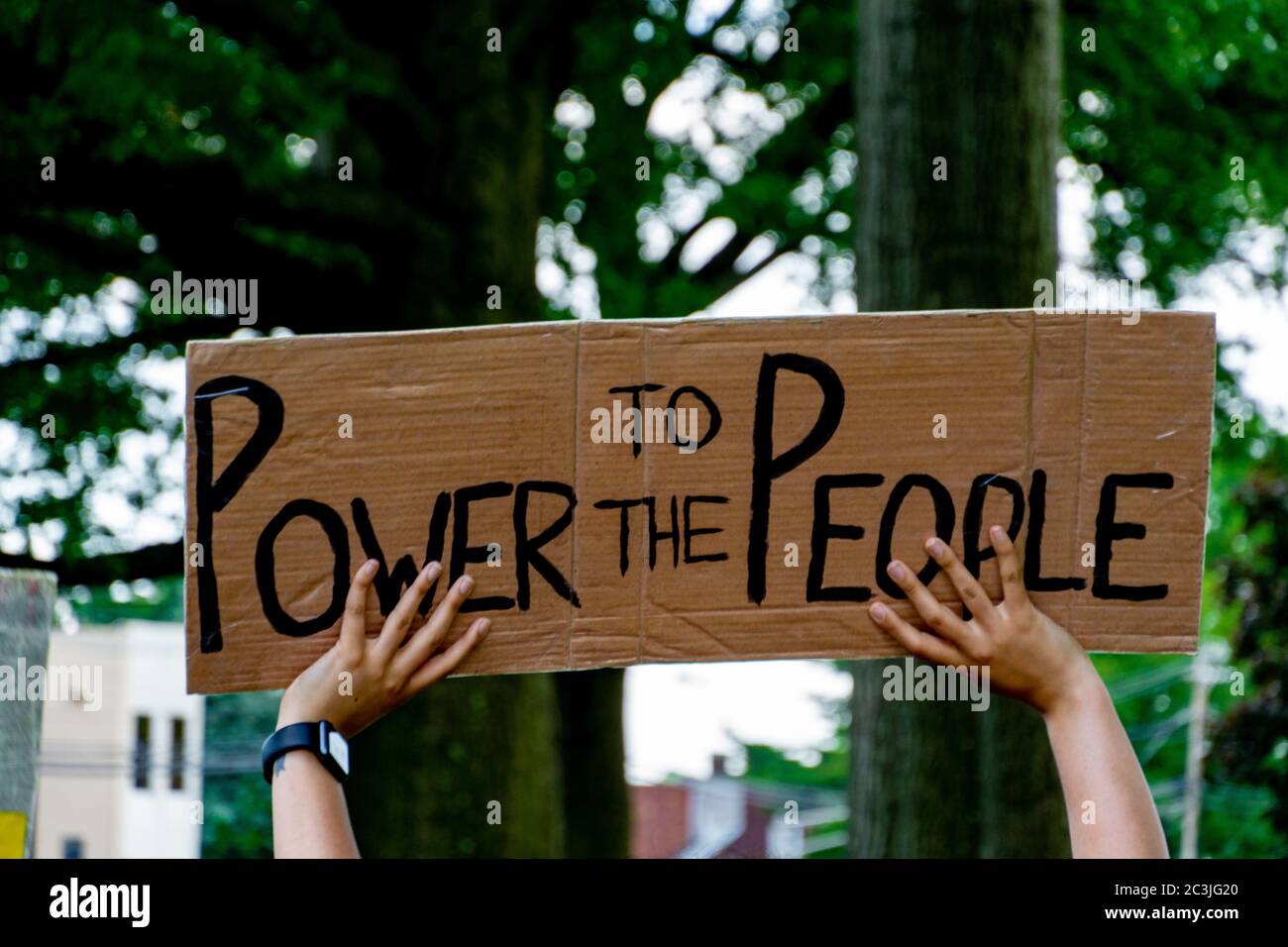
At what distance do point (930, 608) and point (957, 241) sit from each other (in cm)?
387

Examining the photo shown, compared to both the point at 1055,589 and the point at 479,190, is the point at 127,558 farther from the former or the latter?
the point at 1055,589

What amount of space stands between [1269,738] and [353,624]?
10761 millimetres

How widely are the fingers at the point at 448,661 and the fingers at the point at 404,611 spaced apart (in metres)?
0.06

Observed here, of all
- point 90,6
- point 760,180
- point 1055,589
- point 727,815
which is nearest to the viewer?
point 1055,589

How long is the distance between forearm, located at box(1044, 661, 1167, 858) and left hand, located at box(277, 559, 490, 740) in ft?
3.00

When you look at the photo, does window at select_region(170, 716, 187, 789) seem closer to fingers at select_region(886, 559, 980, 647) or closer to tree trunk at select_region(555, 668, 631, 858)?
tree trunk at select_region(555, 668, 631, 858)

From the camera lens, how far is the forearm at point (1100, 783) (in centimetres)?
208

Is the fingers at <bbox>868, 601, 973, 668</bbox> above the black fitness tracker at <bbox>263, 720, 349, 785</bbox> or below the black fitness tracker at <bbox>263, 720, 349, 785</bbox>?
above

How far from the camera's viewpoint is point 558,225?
1448 cm

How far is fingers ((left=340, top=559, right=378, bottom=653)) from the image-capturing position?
8.05 feet

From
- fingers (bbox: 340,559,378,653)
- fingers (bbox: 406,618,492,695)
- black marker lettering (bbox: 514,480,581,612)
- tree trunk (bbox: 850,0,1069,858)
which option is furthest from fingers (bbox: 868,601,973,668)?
tree trunk (bbox: 850,0,1069,858)

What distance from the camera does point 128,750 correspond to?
1678 inches

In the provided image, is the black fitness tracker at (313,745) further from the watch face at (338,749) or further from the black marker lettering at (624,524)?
the black marker lettering at (624,524)
